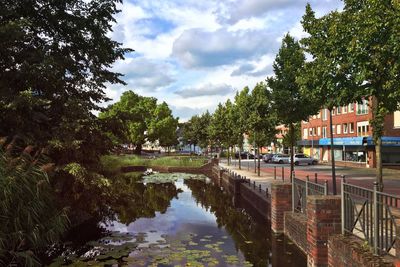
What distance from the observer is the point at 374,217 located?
6617 millimetres

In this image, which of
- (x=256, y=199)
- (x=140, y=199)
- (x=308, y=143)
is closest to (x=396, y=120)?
(x=308, y=143)

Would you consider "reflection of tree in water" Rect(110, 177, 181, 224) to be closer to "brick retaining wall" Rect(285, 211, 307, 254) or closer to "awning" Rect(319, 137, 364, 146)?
"brick retaining wall" Rect(285, 211, 307, 254)

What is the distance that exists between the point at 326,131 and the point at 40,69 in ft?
167

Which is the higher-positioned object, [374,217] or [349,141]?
[349,141]

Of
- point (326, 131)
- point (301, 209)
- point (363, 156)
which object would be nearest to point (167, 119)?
point (326, 131)

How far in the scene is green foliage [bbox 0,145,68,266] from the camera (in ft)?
27.7

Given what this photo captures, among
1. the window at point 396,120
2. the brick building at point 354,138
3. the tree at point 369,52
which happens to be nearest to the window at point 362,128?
the brick building at point 354,138

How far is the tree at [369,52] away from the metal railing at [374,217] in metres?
4.23

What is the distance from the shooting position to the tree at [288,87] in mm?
21156

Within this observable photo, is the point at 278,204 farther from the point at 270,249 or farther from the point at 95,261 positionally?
the point at 95,261

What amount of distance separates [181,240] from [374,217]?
759 centimetres

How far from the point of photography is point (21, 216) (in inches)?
353

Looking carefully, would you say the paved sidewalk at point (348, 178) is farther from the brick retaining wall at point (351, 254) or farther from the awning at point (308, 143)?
the awning at point (308, 143)

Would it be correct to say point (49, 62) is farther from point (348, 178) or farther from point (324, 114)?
point (324, 114)
